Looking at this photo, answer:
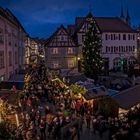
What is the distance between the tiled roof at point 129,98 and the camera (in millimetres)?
20609

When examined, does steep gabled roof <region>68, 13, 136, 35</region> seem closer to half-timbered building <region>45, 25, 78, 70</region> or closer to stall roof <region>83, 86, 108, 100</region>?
half-timbered building <region>45, 25, 78, 70</region>

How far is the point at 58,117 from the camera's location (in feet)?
62.0

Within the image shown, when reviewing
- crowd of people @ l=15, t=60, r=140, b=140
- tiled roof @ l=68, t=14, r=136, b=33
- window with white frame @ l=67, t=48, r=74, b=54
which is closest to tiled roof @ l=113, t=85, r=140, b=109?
crowd of people @ l=15, t=60, r=140, b=140

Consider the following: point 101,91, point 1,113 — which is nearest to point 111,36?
point 101,91

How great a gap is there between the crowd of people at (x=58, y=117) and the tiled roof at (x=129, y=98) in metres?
1.39

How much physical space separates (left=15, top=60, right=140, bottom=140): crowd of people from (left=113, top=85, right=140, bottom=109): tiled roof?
139 centimetres

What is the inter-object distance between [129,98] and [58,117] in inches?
199

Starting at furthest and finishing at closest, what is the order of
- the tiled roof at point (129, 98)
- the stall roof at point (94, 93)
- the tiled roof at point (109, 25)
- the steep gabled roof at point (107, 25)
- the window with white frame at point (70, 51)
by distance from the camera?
the tiled roof at point (109, 25) → the steep gabled roof at point (107, 25) → the window with white frame at point (70, 51) → the stall roof at point (94, 93) → the tiled roof at point (129, 98)

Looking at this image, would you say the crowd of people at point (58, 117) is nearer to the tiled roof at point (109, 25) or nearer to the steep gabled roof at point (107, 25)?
the steep gabled roof at point (107, 25)

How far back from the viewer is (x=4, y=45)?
37.8 metres

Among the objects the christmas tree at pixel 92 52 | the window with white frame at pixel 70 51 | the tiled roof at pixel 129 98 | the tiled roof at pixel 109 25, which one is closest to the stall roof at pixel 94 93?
the tiled roof at pixel 129 98

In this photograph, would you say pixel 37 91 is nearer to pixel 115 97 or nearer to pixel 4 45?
pixel 115 97

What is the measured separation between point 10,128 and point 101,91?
12097 mm

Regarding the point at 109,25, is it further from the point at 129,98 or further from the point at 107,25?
the point at 129,98
